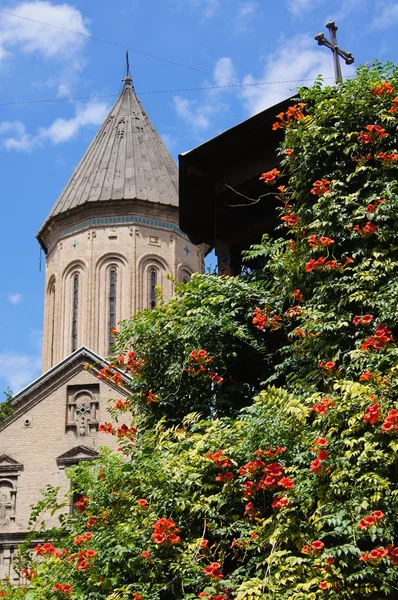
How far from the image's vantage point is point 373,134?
Result: 29.6 ft

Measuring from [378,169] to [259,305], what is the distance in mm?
1975

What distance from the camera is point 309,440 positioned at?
784cm

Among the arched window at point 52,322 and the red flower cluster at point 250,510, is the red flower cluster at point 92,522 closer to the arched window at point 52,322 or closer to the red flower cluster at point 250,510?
the red flower cluster at point 250,510

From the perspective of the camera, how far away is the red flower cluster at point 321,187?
350 inches

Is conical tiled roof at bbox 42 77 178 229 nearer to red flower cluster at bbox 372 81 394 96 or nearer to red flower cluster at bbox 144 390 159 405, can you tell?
red flower cluster at bbox 144 390 159 405

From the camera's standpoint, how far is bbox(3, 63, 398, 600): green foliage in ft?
23.8

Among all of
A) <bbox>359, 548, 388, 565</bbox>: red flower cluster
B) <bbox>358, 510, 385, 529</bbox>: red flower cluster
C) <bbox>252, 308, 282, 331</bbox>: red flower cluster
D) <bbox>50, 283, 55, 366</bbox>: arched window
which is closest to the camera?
<bbox>359, 548, 388, 565</bbox>: red flower cluster

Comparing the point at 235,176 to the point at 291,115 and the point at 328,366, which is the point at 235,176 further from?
the point at 328,366

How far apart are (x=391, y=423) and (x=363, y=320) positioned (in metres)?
1.29

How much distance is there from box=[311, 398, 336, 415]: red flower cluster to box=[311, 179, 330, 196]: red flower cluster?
2251 millimetres

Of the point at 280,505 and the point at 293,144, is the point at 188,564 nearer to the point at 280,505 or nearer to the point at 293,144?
the point at 280,505

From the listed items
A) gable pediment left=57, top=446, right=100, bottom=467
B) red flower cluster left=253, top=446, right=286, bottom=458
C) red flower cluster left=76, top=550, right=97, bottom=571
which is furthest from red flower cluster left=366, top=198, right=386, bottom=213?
gable pediment left=57, top=446, right=100, bottom=467

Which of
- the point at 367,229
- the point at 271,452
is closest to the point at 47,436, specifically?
the point at 367,229

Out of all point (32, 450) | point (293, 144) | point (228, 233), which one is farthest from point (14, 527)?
point (293, 144)
